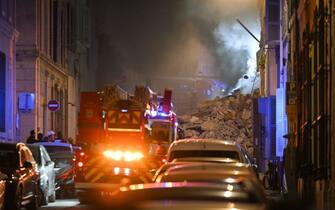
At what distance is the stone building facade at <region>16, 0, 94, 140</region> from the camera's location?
3791 centimetres

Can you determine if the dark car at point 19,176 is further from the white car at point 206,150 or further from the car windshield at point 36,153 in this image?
the white car at point 206,150

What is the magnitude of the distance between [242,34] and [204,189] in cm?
7052

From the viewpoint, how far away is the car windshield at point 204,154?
15281mm

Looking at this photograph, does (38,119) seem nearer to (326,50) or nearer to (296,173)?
(296,173)

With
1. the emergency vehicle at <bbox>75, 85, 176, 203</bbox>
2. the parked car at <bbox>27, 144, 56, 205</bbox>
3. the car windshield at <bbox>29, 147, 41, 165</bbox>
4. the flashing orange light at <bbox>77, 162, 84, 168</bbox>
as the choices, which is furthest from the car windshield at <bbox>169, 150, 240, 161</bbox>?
the flashing orange light at <bbox>77, 162, 84, 168</bbox>

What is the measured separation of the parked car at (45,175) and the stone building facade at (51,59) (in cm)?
1741

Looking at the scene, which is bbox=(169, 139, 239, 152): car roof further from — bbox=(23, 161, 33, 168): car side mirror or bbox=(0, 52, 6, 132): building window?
bbox=(0, 52, 6, 132): building window

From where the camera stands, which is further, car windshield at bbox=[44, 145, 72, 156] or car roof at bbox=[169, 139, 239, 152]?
car windshield at bbox=[44, 145, 72, 156]

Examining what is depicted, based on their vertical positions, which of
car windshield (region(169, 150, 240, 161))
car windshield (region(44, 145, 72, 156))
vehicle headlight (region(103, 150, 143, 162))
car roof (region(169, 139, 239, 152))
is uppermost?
car roof (region(169, 139, 239, 152))

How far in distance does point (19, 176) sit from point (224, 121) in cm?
3988

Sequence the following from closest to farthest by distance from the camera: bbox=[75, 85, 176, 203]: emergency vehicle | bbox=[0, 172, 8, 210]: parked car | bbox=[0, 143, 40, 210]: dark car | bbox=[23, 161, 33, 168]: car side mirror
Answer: bbox=[0, 172, 8, 210]: parked car, bbox=[0, 143, 40, 210]: dark car, bbox=[23, 161, 33, 168]: car side mirror, bbox=[75, 85, 176, 203]: emergency vehicle

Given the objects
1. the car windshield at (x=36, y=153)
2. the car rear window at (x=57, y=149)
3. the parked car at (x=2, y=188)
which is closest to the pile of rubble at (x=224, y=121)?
the car rear window at (x=57, y=149)

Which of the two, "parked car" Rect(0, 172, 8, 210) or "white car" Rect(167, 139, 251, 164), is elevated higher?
"white car" Rect(167, 139, 251, 164)

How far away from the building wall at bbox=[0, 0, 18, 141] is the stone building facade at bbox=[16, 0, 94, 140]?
3.59m
